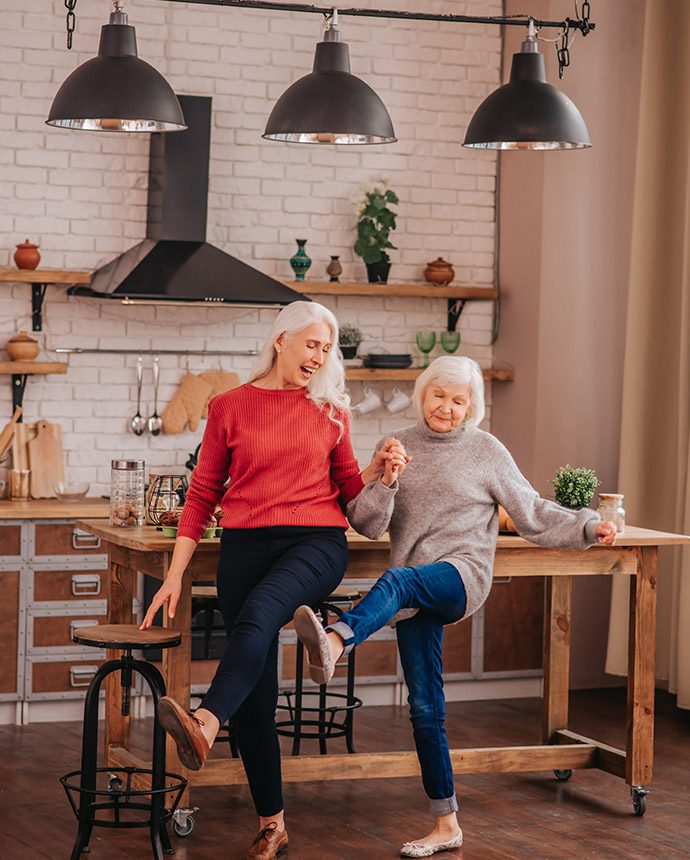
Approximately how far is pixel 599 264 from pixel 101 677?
12.1 ft

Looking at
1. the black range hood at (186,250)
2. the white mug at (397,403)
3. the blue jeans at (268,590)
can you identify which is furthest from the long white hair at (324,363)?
the white mug at (397,403)

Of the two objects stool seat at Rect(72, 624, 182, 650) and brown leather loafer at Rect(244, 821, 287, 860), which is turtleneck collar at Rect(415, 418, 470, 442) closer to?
stool seat at Rect(72, 624, 182, 650)

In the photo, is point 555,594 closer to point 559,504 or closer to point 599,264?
point 559,504

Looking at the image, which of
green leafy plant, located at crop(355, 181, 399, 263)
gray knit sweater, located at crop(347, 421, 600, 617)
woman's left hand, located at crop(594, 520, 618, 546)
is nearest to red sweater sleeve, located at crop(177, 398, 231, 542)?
gray knit sweater, located at crop(347, 421, 600, 617)

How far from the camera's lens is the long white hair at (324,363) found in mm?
3754

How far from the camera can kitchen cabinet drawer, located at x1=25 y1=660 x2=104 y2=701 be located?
212 inches

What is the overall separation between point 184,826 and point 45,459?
8.11 feet

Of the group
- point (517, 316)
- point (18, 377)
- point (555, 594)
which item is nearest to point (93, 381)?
point (18, 377)

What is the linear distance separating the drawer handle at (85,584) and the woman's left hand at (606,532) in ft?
7.98

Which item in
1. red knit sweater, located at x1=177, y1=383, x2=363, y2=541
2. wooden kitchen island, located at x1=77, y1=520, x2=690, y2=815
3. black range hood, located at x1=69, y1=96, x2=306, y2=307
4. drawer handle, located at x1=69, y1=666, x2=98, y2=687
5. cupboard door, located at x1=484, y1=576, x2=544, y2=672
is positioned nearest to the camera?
red knit sweater, located at x1=177, y1=383, x2=363, y2=541

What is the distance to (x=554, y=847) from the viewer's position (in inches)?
154

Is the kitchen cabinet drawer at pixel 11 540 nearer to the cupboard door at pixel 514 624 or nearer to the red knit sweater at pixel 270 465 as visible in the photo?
the red knit sweater at pixel 270 465

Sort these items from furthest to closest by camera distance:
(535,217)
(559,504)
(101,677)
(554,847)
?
(535,217) < (559,504) < (554,847) < (101,677)

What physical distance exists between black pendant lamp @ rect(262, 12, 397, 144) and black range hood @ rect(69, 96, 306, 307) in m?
1.72
